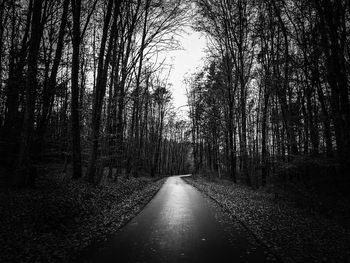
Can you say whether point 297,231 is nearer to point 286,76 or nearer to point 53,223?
point 53,223

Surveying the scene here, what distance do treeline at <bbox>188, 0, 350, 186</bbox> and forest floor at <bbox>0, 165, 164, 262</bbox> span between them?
9.26m

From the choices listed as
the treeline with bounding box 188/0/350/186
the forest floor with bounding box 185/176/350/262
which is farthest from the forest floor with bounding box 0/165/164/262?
the treeline with bounding box 188/0/350/186

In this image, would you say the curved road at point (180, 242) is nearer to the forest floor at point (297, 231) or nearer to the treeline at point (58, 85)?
the forest floor at point (297, 231)

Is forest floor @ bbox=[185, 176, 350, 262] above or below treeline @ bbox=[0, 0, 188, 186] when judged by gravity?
below

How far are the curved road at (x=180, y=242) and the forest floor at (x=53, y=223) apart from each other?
67 centimetres

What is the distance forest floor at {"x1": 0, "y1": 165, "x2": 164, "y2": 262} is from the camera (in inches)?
196

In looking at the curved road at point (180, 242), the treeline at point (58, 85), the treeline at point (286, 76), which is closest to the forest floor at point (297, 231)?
the curved road at point (180, 242)

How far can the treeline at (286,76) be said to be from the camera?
35.1 feet

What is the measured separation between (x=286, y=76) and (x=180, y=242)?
44.7 ft

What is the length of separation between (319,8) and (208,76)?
1517cm

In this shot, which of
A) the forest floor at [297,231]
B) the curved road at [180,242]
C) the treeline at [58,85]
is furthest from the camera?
the treeline at [58,85]

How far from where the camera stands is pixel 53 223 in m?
6.39

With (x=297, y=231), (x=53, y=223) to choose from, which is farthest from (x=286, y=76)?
(x=53, y=223)

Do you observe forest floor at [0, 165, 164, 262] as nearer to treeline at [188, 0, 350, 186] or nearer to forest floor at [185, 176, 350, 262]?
forest floor at [185, 176, 350, 262]
